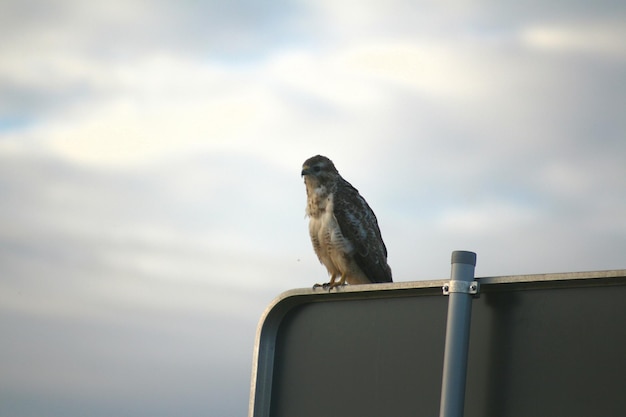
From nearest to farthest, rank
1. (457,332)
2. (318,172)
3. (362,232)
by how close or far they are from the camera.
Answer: (457,332) < (362,232) < (318,172)

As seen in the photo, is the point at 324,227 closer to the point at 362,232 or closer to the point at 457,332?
the point at 362,232

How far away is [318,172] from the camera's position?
8391 mm

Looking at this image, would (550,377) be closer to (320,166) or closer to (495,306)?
(495,306)

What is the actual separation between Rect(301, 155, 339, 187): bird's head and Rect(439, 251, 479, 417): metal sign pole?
247 inches

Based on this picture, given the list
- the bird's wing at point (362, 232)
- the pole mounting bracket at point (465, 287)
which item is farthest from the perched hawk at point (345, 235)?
the pole mounting bracket at point (465, 287)

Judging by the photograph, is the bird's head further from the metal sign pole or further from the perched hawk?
the metal sign pole

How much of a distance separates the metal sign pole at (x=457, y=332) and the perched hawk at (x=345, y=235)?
5676 millimetres

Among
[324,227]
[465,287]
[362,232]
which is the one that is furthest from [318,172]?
[465,287]

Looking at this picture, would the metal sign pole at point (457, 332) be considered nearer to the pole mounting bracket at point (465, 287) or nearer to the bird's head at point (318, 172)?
the pole mounting bracket at point (465, 287)

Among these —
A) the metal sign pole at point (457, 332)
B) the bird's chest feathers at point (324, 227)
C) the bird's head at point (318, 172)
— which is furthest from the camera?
the bird's head at point (318, 172)

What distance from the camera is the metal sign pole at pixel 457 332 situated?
193 cm

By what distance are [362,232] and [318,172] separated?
87 centimetres

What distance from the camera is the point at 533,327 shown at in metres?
1.95

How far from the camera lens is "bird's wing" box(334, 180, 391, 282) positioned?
7844mm
